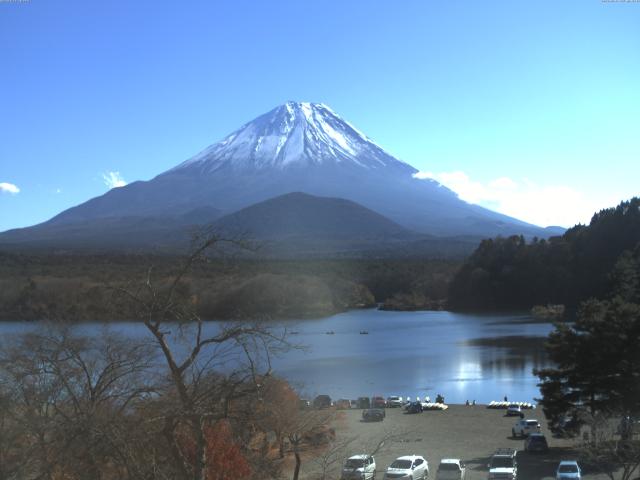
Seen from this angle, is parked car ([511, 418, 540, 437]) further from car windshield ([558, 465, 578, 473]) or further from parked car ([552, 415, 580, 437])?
car windshield ([558, 465, 578, 473])

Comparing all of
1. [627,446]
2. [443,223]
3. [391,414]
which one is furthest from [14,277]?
[443,223]

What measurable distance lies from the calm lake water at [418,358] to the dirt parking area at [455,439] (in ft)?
6.54

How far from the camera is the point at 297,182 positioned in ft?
404

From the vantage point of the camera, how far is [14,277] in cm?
3347

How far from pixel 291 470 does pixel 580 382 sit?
4.96 m

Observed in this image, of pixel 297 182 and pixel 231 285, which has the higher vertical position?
pixel 297 182

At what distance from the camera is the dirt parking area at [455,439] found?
1001 centimetres

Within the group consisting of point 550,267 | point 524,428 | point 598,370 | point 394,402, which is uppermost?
point 550,267

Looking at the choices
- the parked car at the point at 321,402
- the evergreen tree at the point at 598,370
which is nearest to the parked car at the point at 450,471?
the evergreen tree at the point at 598,370

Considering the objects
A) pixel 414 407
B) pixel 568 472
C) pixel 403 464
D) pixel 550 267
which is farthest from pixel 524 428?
pixel 550 267

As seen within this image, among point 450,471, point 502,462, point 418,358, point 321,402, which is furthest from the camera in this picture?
point 418,358

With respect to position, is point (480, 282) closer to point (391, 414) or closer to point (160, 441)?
point (391, 414)

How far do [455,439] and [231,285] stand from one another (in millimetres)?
21877

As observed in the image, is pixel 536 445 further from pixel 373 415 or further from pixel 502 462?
pixel 373 415
